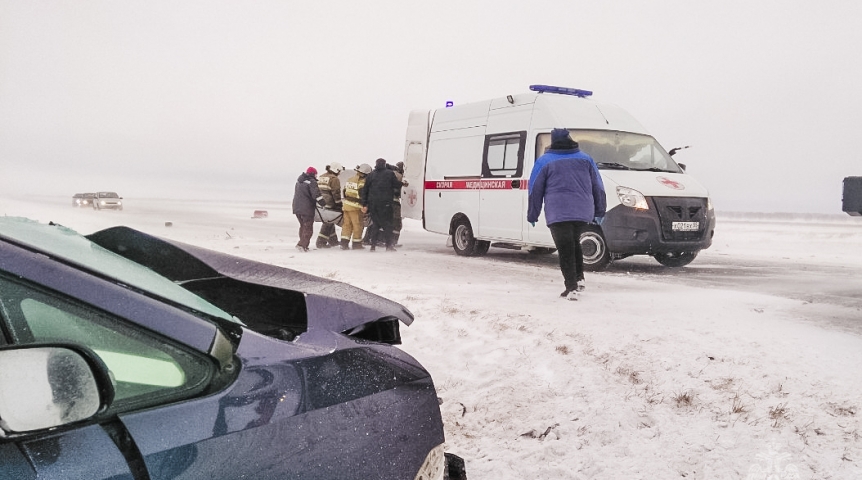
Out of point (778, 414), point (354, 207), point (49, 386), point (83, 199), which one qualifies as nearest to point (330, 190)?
point (354, 207)

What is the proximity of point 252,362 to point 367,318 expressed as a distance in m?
0.66

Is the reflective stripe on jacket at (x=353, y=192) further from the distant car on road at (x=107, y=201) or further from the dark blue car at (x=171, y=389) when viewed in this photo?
the distant car on road at (x=107, y=201)

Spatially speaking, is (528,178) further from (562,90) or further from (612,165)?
(562,90)

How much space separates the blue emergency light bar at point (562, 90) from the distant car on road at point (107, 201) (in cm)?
4461

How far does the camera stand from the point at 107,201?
46.4 m

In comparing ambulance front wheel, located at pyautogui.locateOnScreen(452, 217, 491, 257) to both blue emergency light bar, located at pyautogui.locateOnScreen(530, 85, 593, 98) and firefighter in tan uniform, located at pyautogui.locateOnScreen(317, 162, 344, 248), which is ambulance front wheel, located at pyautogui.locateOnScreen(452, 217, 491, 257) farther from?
firefighter in tan uniform, located at pyautogui.locateOnScreen(317, 162, 344, 248)

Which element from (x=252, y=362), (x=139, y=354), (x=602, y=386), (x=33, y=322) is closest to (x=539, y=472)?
(x=602, y=386)

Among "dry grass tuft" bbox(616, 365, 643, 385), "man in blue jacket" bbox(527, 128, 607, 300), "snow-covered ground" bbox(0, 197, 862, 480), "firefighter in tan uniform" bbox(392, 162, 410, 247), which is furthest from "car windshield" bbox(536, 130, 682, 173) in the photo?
"dry grass tuft" bbox(616, 365, 643, 385)

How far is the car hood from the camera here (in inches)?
87.3

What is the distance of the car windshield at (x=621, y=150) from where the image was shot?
9.41 m

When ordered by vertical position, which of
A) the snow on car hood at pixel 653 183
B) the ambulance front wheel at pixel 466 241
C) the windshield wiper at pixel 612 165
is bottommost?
the ambulance front wheel at pixel 466 241

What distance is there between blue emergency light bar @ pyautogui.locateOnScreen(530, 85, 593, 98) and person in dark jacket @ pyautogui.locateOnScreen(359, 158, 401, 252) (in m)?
3.81

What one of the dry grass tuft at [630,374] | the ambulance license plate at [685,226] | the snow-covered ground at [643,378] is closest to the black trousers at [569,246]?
the snow-covered ground at [643,378]

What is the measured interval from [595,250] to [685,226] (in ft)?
4.44
